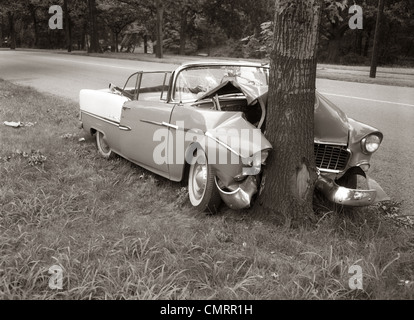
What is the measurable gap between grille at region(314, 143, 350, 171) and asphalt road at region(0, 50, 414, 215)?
79cm

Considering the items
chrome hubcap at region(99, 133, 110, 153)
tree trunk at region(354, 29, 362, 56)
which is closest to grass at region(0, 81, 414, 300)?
chrome hubcap at region(99, 133, 110, 153)

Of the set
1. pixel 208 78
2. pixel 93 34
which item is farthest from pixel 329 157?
pixel 93 34

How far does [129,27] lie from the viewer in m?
44.2

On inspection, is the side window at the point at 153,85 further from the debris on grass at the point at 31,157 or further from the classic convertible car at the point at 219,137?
the debris on grass at the point at 31,157

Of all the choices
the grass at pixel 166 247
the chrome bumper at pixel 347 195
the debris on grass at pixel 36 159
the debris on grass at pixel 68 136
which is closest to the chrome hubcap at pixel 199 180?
the grass at pixel 166 247

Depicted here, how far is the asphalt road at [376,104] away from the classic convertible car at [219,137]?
0.84m

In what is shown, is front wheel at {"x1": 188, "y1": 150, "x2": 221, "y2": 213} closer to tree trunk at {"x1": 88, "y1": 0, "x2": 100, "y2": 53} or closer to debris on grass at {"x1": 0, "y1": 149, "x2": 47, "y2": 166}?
debris on grass at {"x1": 0, "y1": 149, "x2": 47, "y2": 166}

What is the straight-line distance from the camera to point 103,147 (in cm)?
557

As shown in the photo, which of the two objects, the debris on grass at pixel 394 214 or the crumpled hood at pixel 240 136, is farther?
the debris on grass at pixel 394 214

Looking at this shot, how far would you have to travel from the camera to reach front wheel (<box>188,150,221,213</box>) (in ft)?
11.8

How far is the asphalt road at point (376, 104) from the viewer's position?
15.9 feet

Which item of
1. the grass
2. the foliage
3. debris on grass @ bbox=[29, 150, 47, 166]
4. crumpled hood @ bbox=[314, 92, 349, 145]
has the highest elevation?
the foliage
